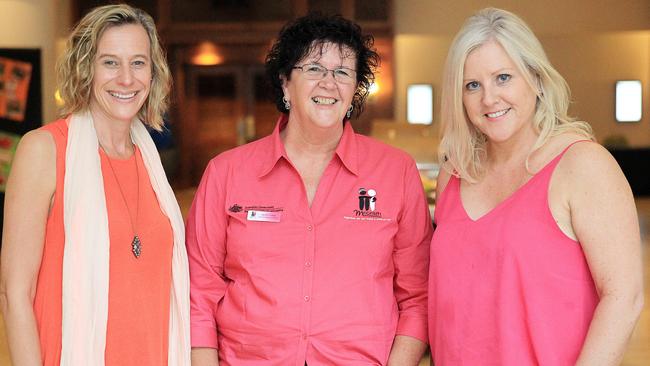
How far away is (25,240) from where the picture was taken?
2275mm

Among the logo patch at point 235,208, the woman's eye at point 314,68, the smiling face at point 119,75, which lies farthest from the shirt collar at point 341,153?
the smiling face at point 119,75

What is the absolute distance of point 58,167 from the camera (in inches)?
93.0

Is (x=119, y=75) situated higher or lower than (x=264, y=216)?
higher

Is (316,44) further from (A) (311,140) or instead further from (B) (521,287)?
(B) (521,287)

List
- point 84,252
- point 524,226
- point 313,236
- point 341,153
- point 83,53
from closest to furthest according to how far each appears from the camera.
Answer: point 524,226
point 84,252
point 83,53
point 313,236
point 341,153

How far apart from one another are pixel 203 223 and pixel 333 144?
51 centimetres

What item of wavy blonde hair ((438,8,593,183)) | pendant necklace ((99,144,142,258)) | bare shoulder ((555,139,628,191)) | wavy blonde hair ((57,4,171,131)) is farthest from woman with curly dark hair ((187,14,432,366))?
bare shoulder ((555,139,628,191))

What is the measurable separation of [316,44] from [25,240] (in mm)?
1095

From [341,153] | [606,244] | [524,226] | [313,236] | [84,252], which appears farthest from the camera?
[341,153]

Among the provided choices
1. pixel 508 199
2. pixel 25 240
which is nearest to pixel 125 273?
pixel 25 240

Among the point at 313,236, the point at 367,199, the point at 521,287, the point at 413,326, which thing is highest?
the point at 367,199

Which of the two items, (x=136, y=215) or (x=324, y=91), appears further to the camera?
(x=324, y=91)

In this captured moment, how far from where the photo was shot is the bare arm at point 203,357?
8.83 feet

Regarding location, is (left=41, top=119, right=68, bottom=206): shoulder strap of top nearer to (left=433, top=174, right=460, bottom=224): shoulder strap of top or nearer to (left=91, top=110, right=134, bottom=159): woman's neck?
(left=91, top=110, right=134, bottom=159): woman's neck
